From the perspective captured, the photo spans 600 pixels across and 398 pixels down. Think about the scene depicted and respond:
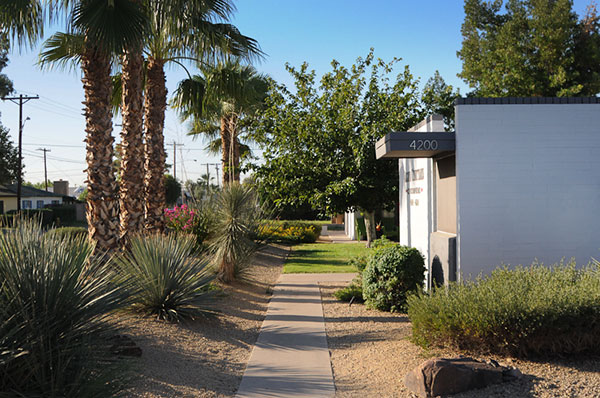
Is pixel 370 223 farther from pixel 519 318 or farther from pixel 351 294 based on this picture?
pixel 519 318

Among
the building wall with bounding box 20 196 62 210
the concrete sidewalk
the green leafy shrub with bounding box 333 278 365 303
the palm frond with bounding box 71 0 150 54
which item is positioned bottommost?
the concrete sidewalk

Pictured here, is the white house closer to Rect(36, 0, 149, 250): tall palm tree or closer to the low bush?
Rect(36, 0, 149, 250): tall palm tree

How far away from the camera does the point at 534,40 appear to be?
3055 centimetres

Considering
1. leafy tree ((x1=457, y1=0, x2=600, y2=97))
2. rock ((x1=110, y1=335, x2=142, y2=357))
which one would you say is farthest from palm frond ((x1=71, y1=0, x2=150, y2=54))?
leafy tree ((x1=457, y1=0, x2=600, y2=97))

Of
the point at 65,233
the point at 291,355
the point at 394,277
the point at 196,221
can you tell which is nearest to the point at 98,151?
the point at 65,233

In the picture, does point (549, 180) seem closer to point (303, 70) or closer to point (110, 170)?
point (110, 170)

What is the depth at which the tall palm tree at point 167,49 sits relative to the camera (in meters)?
11.3

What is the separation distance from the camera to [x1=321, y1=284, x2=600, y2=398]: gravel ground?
217 inches

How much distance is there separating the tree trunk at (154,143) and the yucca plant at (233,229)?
1.63 meters

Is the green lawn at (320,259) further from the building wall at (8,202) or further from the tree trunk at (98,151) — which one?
the building wall at (8,202)

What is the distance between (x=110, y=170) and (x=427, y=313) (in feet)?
22.7

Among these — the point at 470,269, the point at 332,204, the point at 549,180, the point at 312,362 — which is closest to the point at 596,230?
the point at 549,180

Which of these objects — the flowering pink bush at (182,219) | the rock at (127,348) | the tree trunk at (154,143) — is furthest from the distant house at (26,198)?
the rock at (127,348)

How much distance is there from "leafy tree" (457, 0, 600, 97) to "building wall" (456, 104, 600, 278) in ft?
70.7
